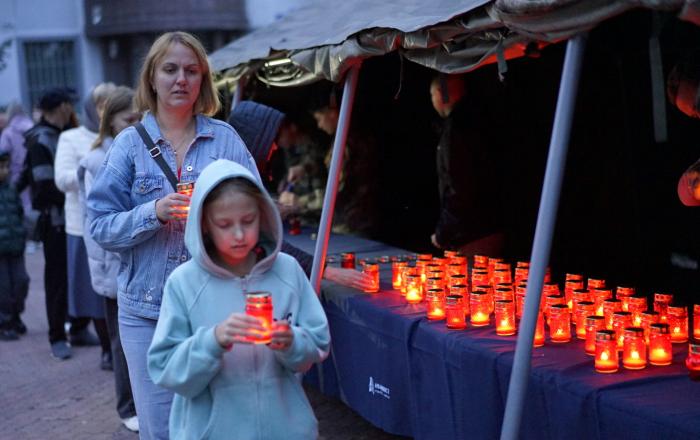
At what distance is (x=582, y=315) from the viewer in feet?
12.7

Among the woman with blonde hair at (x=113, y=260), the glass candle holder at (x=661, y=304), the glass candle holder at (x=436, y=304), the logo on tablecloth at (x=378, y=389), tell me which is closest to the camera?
the glass candle holder at (x=661, y=304)

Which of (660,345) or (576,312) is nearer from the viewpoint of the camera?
(660,345)

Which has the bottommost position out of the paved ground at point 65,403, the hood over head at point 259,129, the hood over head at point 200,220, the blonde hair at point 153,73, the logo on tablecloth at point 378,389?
the paved ground at point 65,403

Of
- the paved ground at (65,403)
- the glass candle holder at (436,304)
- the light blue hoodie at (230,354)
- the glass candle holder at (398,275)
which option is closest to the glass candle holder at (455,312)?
the glass candle holder at (436,304)

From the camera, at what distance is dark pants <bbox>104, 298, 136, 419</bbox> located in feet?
18.2

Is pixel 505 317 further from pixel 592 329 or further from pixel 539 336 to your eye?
pixel 592 329

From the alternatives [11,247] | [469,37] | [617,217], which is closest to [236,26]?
[11,247]

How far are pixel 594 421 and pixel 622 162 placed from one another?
3.25m

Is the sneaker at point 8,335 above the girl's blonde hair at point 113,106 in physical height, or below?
below

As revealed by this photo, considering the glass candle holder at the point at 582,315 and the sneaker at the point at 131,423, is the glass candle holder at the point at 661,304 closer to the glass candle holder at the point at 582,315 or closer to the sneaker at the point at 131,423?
the glass candle holder at the point at 582,315

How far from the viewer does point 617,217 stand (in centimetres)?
619

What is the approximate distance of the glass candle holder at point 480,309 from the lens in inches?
164

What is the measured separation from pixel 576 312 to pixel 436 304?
682 mm

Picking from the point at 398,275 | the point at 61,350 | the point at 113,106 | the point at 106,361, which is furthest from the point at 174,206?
the point at 61,350
